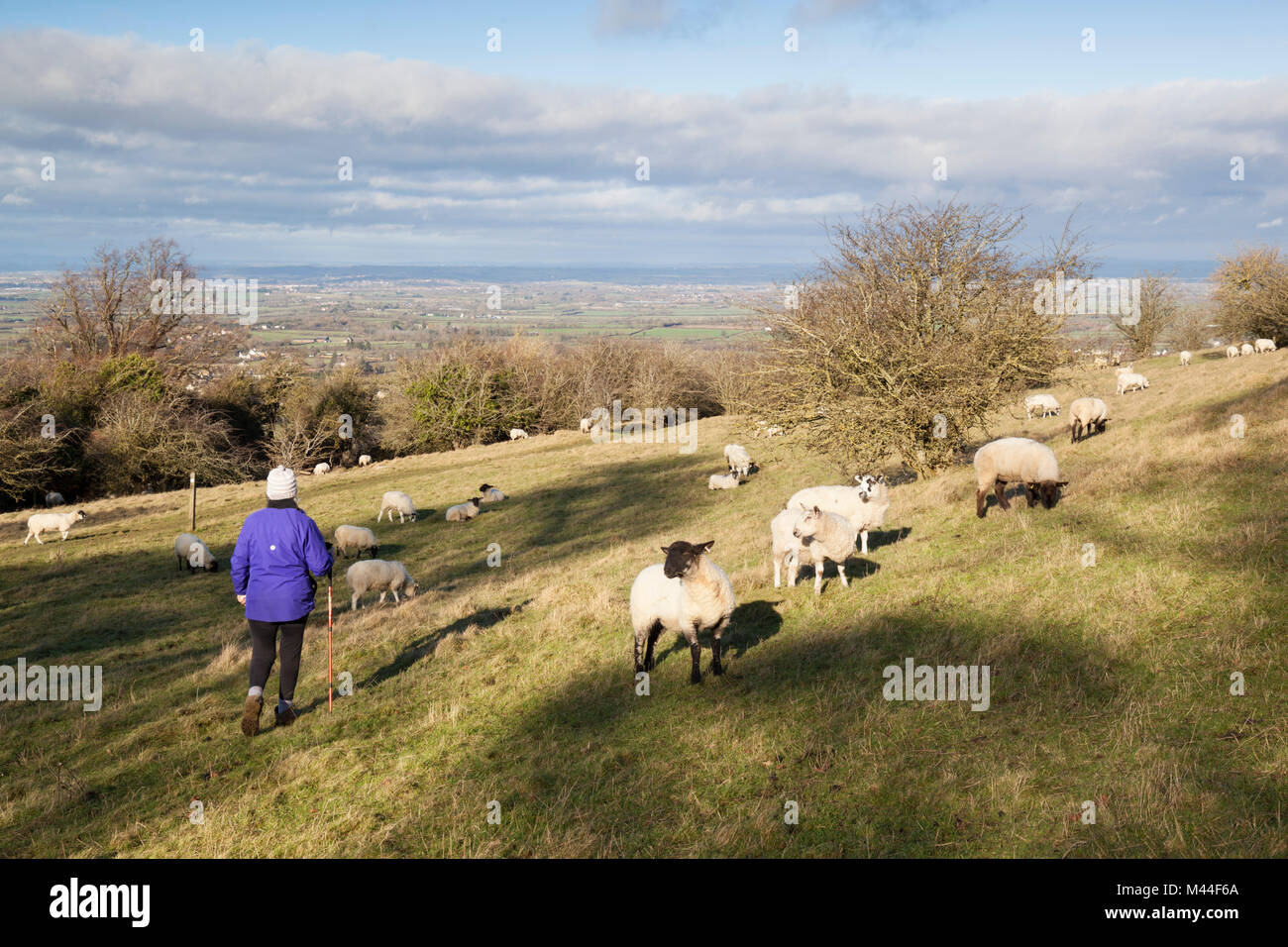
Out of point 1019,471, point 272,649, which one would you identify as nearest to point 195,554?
point 272,649

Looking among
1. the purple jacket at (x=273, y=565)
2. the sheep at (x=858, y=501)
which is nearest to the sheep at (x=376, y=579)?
the purple jacket at (x=273, y=565)

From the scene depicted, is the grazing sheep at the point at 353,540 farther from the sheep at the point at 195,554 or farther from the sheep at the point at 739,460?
the sheep at the point at 739,460

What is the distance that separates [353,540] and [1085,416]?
2620cm

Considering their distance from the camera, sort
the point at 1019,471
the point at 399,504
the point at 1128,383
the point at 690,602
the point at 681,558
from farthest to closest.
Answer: the point at 1128,383 → the point at 399,504 → the point at 1019,471 → the point at 690,602 → the point at 681,558

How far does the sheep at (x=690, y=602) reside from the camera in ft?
32.0

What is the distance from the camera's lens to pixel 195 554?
83.9ft

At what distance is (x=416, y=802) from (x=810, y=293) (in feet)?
68.3

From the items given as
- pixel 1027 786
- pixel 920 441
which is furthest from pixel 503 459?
pixel 1027 786

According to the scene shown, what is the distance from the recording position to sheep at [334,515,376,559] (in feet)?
83.6

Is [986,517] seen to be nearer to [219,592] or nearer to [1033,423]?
[219,592]

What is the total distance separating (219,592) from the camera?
22141 mm

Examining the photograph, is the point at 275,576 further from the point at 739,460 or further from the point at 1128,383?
the point at 1128,383

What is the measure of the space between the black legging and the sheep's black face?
4.49 meters

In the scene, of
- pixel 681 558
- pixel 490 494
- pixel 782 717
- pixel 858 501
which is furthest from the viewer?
pixel 490 494
